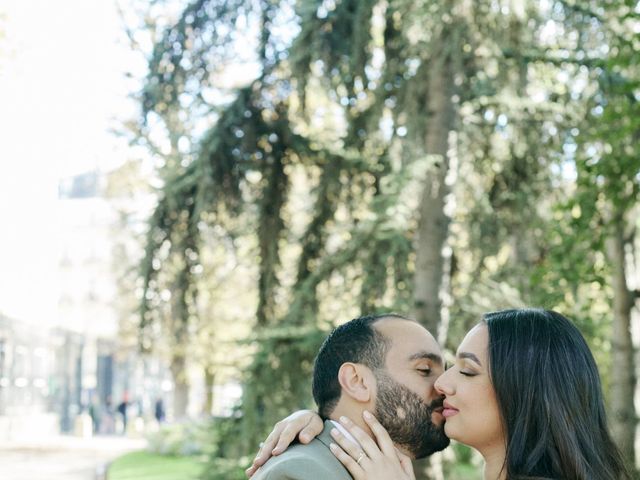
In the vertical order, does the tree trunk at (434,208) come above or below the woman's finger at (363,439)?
above

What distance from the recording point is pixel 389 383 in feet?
10.9

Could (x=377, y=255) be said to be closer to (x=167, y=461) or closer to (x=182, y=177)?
(x=182, y=177)

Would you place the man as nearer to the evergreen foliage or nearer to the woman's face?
the woman's face

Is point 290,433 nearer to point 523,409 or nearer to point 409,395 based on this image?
point 409,395

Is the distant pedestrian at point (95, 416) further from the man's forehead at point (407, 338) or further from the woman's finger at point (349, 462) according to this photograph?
the woman's finger at point (349, 462)

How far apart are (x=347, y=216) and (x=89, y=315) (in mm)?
33089

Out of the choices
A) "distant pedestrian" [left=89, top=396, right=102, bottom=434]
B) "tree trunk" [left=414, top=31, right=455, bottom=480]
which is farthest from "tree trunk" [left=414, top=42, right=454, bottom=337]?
"distant pedestrian" [left=89, top=396, right=102, bottom=434]

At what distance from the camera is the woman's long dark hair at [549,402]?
10.1 feet

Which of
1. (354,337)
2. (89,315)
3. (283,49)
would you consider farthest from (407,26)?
(89,315)

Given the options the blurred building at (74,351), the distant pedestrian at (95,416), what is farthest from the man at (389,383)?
the distant pedestrian at (95,416)

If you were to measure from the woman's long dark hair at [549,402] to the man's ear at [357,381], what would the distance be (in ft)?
1.28

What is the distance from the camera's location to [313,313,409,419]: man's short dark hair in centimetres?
335

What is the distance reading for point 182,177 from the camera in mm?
9547

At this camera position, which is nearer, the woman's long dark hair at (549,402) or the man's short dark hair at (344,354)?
the woman's long dark hair at (549,402)
